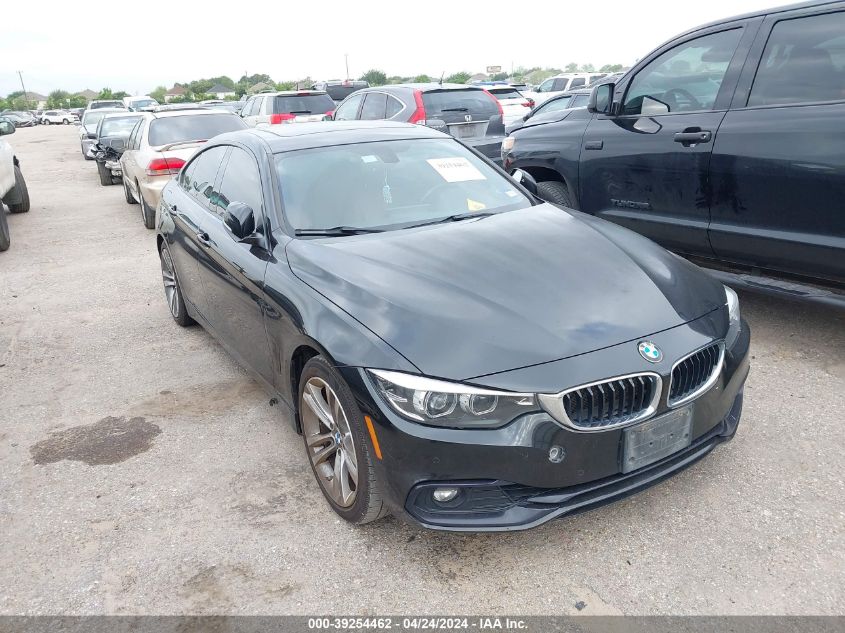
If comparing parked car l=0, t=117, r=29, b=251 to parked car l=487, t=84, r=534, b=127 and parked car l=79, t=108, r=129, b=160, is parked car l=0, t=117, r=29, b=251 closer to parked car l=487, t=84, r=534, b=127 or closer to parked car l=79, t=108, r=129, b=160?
parked car l=79, t=108, r=129, b=160

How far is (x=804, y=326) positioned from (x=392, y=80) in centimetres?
7134

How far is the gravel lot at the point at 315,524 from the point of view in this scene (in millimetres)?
2566

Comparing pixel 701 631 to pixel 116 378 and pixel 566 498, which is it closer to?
pixel 566 498

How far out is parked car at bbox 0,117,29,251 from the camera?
10.2 m

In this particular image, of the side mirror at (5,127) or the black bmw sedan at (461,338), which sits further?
the side mirror at (5,127)

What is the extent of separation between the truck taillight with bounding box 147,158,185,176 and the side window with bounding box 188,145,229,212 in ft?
13.1

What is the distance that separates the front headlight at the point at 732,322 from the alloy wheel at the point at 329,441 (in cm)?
160

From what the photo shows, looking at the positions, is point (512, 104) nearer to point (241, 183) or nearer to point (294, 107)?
point (294, 107)

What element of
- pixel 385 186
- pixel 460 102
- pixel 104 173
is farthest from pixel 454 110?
pixel 104 173

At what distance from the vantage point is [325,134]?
4145mm

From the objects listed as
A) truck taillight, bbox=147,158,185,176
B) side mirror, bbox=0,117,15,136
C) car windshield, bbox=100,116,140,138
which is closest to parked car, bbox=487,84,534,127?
truck taillight, bbox=147,158,185,176

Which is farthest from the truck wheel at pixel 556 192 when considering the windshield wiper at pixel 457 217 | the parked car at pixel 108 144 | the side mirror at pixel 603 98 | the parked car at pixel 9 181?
the parked car at pixel 108 144

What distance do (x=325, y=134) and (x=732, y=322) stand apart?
2453 mm

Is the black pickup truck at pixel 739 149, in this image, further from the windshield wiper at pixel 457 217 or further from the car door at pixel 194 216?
the car door at pixel 194 216
